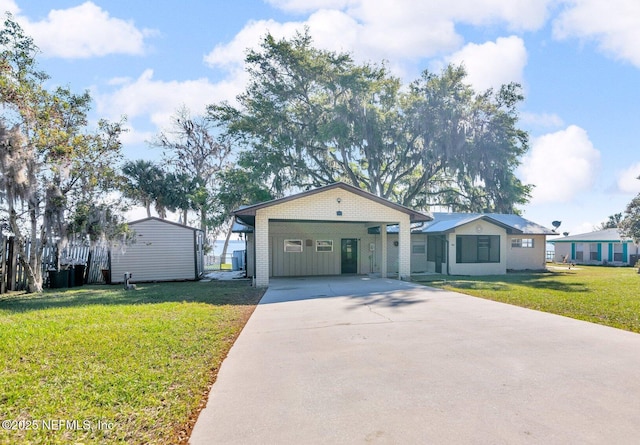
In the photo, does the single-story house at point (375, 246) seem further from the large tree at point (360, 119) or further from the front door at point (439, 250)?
the large tree at point (360, 119)

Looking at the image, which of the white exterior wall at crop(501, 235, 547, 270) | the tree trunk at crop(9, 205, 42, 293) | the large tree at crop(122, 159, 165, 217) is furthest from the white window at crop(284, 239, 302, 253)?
the white exterior wall at crop(501, 235, 547, 270)

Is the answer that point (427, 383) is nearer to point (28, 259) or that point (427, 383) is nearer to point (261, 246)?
point (261, 246)

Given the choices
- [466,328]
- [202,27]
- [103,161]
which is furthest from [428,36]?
[103,161]

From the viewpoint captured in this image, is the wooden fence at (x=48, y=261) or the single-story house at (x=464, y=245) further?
the single-story house at (x=464, y=245)

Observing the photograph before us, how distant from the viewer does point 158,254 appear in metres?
14.6

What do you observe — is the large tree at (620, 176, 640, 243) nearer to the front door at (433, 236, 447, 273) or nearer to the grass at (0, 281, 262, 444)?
the front door at (433, 236, 447, 273)

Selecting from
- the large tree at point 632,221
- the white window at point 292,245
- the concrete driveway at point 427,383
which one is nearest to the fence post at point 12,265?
the concrete driveway at point 427,383

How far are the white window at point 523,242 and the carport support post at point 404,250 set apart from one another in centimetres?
931

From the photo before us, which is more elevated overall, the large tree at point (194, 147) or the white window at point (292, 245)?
the large tree at point (194, 147)

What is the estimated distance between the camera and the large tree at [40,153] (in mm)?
9086

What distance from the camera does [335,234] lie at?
56.4 ft

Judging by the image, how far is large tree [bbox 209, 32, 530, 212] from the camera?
21.4 metres

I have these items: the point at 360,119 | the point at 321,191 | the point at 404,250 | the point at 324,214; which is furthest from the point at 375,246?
the point at 360,119

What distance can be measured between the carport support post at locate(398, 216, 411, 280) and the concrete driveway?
742 centimetres
